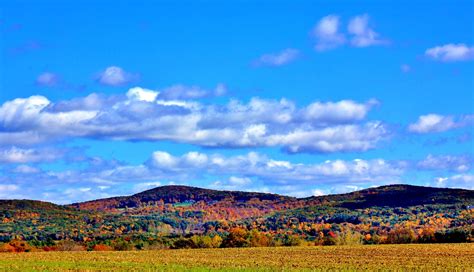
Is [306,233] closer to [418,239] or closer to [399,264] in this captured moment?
[418,239]

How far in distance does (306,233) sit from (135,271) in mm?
112170

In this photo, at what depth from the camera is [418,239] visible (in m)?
123

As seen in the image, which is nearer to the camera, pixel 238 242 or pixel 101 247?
pixel 101 247

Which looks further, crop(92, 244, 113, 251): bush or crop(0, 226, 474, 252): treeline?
crop(0, 226, 474, 252): treeline

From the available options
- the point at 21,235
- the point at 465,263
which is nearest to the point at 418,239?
the point at 465,263

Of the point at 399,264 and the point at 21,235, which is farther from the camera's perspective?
the point at 21,235

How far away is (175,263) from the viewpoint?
70.8 meters

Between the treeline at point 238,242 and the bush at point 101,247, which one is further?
the treeline at point 238,242

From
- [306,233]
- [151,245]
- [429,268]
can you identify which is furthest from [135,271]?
[306,233]

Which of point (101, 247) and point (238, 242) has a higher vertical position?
point (238, 242)

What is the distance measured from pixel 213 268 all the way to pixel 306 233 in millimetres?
106095

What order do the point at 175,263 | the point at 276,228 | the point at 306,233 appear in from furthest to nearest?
the point at 276,228
the point at 306,233
the point at 175,263

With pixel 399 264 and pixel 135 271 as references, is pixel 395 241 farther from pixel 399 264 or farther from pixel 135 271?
pixel 135 271

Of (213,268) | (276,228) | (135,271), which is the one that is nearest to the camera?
(135,271)
